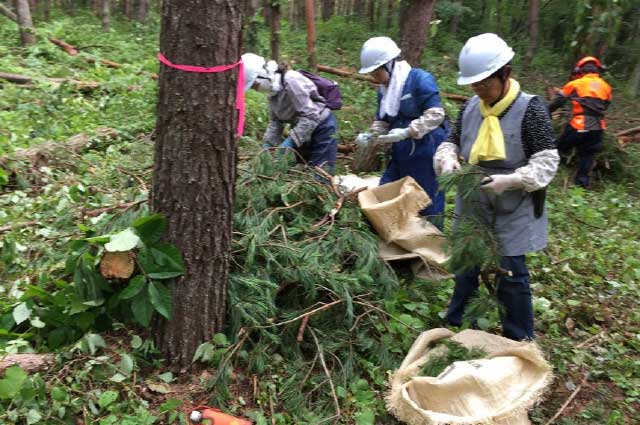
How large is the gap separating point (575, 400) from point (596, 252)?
81.8 inches

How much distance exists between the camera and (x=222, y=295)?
2.76 metres

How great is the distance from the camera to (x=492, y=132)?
274cm

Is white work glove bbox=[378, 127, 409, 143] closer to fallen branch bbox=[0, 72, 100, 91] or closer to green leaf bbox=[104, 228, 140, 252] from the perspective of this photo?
green leaf bbox=[104, 228, 140, 252]

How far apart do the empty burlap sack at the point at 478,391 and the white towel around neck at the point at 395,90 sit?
1985 millimetres

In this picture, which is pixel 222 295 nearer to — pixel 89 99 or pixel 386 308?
pixel 386 308

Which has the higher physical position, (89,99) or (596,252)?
(89,99)

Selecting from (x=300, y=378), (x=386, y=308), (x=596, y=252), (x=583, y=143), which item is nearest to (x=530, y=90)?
(x=583, y=143)

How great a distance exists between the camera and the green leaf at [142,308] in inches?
100

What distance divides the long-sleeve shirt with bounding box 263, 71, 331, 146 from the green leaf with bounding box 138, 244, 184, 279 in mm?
1902

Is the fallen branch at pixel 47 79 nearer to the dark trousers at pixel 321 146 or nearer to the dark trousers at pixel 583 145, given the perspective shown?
the dark trousers at pixel 321 146

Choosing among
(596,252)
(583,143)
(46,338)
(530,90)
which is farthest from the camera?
(530,90)

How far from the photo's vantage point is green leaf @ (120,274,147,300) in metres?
2.53

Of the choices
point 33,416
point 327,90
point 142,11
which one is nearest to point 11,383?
point 33,416

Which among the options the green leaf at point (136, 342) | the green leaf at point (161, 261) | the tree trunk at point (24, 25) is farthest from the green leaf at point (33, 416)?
the tree trunk at point (24, 25)
